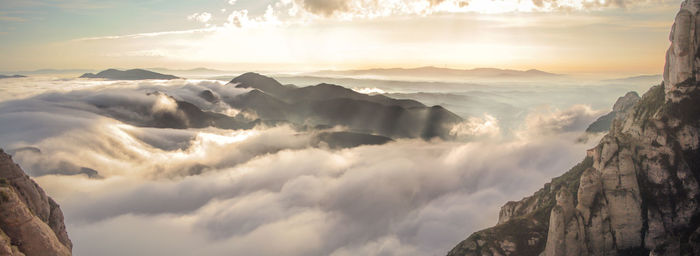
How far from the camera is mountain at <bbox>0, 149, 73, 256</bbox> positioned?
102 feet

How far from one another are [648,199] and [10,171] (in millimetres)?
88972

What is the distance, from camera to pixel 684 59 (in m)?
71.6

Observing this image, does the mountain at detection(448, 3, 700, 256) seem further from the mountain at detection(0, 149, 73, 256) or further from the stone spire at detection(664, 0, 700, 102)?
the mountain at detection(0, 149, 73, 256)

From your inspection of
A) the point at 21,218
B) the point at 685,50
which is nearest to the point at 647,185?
the point at 685,50

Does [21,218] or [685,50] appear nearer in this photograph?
[21,218]

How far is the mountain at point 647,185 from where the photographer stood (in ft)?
216

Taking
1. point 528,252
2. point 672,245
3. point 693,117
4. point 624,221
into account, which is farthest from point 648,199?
point 528,252

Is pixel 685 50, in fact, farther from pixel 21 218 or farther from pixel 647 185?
pixel 21 218

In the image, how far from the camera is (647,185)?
68062 mm

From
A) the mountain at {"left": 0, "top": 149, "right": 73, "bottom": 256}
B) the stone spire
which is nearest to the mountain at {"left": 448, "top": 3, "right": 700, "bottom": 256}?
the stone spire

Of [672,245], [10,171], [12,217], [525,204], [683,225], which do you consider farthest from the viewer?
[525,204]

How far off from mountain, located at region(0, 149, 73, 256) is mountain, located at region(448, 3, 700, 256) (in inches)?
2752

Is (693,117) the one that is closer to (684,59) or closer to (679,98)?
(679,98)

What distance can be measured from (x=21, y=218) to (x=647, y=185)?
8645cm
